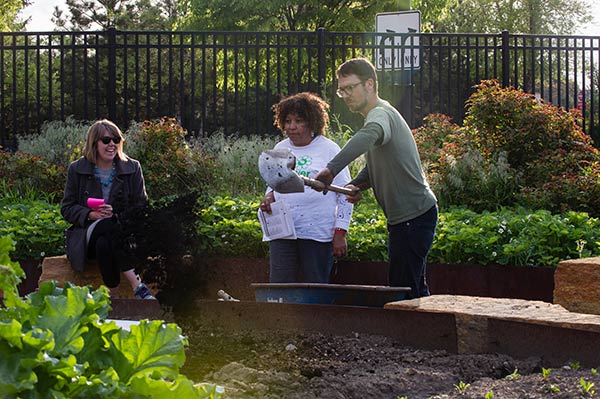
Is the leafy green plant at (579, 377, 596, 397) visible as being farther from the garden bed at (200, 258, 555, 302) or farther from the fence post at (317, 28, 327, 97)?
the fence post at (317, 28, 327, 97)

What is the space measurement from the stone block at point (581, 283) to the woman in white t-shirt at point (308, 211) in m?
1.32

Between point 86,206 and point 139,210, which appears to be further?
point 86,206

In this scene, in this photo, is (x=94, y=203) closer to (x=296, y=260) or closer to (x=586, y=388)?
(x=296, y=260)

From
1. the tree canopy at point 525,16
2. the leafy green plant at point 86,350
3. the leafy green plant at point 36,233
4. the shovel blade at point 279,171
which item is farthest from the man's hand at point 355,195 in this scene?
the tree canopy at point 525,16

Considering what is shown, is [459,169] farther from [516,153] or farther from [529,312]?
[529,312]

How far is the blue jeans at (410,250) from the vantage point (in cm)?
538

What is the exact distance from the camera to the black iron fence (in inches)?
592

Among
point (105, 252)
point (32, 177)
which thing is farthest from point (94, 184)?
point (32, 177)

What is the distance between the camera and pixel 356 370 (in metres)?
3.12

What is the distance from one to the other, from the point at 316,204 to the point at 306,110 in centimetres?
57

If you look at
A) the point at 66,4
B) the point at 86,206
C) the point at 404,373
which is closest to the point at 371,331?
the point at 404,373

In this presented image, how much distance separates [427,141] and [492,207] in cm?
272

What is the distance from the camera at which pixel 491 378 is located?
9.85 feet

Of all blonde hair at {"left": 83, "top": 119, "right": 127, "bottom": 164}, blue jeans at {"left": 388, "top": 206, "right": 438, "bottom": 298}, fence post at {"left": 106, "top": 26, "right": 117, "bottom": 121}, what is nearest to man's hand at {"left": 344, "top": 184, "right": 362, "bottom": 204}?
blue jeans at {"left": 388, "top": 206, "right": 438, "bottom": 298}
